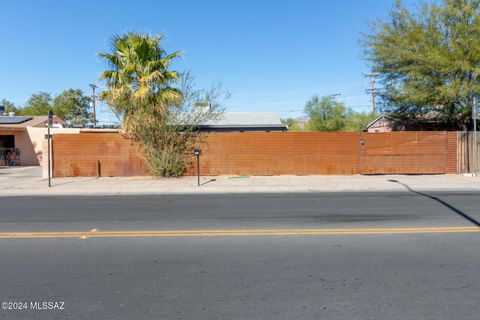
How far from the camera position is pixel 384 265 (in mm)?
4941

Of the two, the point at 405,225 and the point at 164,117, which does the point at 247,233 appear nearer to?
the point at 405,225

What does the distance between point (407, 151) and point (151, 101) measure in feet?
36.0

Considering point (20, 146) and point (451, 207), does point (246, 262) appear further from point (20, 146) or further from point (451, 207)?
point (20, 146)

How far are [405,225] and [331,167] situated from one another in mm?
9763

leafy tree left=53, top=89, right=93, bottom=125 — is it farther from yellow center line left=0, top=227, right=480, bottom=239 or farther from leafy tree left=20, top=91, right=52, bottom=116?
yellow center line left=0, top=227, right=480, bottom=239

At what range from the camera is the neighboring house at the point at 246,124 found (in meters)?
28.2

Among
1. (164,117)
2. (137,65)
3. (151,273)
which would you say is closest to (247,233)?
(151,273)

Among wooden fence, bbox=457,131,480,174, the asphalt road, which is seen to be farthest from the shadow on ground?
wooden fence, bbox=457,131,480,174

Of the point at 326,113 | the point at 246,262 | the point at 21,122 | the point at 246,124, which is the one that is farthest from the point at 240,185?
the point at 326,113

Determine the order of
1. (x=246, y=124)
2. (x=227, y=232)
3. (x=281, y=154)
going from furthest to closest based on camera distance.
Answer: (x=246, y=124) < (x=281, y=154) < (x=227, y=232)

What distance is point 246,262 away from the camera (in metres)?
5.14

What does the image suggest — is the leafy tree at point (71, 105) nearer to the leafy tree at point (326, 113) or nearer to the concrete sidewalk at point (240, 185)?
the leafy tree at point (326, 113)

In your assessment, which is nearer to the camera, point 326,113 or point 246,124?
point 246,124

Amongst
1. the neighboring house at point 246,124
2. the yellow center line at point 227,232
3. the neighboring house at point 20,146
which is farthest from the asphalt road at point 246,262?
the neighboring house at point 20,146
